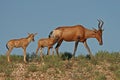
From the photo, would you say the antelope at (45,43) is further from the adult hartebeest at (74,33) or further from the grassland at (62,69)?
the grassland at (62,69)

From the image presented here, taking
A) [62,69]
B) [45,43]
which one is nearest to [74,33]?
[45,43]

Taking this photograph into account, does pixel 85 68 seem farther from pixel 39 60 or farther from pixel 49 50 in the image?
pixel 49 50

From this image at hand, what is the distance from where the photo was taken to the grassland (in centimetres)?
1638

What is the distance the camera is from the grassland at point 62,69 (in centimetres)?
1638

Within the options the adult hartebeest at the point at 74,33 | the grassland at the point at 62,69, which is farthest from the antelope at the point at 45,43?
the grassland at the point at 62,69

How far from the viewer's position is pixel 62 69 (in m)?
17.2

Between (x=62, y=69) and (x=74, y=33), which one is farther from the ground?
(x=74, y=33)

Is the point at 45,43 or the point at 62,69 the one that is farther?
the point at 45,43

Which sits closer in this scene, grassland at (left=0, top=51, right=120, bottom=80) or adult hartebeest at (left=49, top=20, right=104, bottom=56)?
grassland at (left=0, top=51, right=120, bottom=80)

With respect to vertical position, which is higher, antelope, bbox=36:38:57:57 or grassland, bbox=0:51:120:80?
antelope, bbox=36:38:57:57

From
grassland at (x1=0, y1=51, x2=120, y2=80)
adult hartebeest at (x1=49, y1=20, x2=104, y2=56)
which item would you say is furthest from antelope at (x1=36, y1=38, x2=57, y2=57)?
grassland at (x1=0, y1=51, x2=120, y2=80)

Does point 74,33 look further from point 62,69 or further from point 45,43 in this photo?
point 62,69

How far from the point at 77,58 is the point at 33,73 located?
149 inches

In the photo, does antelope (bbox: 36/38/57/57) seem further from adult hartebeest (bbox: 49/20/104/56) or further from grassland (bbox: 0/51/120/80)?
grassland (bbox: 0/51/120/80)
